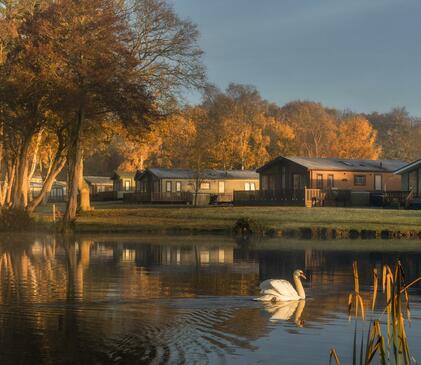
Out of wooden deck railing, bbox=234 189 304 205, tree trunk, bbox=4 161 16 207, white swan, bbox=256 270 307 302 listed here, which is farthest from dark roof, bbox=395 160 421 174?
white swan, bbox=256 270 307 302

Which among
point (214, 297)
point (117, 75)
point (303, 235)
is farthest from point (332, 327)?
point (117, 75)

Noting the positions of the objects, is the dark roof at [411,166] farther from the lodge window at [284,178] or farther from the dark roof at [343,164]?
the lodge window at [284,178]

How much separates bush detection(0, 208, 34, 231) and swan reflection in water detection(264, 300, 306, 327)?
2857cm

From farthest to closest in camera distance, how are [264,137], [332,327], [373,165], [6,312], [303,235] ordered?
[264,137]
[373,165]
[303,235]
[6,312]
[332,327]

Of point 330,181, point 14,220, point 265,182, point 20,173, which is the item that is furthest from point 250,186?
point 14,220

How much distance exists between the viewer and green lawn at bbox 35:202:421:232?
157 feet

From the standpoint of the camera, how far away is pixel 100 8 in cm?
4919

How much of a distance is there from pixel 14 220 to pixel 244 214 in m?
17.1

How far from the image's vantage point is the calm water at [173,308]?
1341 cm

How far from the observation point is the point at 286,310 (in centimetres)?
1814

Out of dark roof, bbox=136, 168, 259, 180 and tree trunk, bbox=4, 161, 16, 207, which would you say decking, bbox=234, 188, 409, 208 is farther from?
tree trunk, bbox=4, 161, 16, 207

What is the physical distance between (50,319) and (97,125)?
37.8m

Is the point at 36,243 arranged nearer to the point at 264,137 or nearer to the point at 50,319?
the point at 50,319

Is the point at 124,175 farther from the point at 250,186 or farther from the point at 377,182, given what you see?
the point at 377,182
